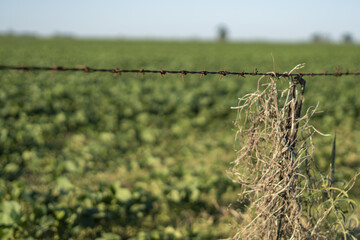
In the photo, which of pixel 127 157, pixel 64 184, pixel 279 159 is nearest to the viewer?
pixel 279 159

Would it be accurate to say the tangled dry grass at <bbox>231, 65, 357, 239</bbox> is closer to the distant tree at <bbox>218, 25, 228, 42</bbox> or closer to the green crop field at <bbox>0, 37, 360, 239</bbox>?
the green crop field at <bbox>0, 37, 360, 239</bbox>

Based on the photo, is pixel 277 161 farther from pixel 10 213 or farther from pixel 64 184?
pixel 64 184

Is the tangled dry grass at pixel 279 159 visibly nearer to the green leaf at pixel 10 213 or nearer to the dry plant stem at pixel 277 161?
the dry plant stem at pixel 277 161

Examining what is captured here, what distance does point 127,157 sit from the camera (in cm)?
518

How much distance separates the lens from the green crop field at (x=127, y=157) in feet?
9.59

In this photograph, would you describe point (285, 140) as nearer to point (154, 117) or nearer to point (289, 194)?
point (289, 194)

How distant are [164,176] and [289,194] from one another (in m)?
2.29

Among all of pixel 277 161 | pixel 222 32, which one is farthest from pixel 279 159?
pixel 222 32

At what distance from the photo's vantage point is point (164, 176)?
3.93 meters

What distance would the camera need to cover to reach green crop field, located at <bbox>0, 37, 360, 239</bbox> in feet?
9.59

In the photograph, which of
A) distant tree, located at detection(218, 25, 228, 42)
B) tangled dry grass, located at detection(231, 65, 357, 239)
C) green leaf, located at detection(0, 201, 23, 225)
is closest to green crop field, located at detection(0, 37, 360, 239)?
green leaf, located at detection(0, 201, 23, 225)

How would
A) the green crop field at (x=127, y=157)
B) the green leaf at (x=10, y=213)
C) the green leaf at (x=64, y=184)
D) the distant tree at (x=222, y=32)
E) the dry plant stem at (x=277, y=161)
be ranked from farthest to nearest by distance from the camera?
the distant tree at (x=222, y=32) < the green leaf at (x=64, y=184) < the green crop field at (x=127, y=157) < the green leaf at (x=10, y=213) < the dry plant stem at (x=277, y=161)

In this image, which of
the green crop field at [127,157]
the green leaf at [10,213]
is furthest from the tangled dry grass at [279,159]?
the green leaf at [10,213]

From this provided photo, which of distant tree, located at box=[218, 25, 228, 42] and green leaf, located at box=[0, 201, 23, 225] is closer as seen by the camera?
green leaf, located at box=[0, 201, 23, 225]
